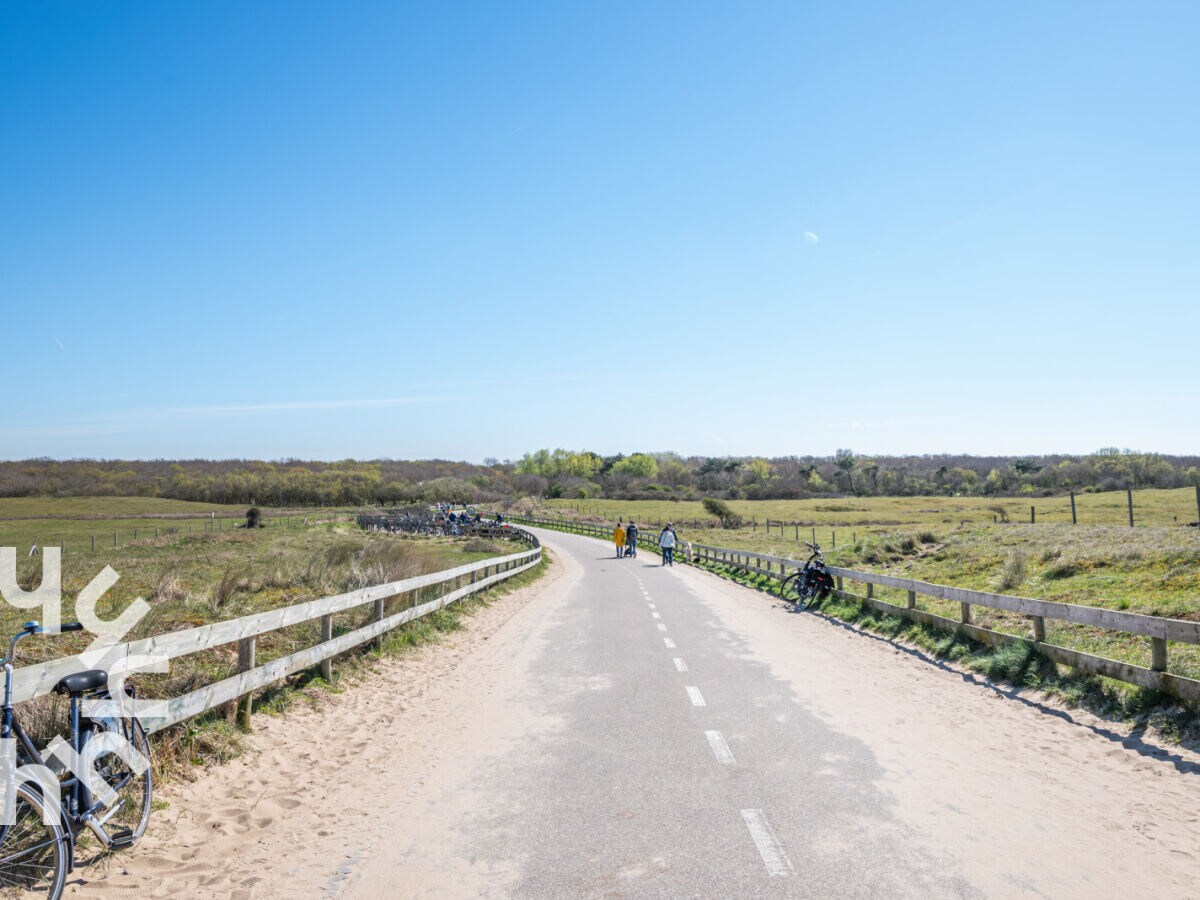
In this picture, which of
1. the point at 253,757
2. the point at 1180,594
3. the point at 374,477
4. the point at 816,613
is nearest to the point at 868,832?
the point at 253,757

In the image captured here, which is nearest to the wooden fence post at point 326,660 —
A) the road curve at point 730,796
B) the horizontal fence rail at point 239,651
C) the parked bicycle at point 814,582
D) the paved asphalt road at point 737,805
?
the horizontal fence rail at point 239,651

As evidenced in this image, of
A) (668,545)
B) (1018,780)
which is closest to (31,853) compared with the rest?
(1018,780)

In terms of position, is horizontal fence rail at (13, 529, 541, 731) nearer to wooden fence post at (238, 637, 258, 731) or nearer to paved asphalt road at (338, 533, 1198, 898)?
wooden fence post at (238, 637, 258, 731)

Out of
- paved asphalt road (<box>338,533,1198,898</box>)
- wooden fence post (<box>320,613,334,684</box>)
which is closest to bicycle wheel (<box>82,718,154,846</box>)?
paved asphalt road (<box>338,533,1198,898</box>)

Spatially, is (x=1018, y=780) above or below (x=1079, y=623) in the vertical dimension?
below

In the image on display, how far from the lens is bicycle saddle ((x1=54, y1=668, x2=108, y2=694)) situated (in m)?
4.58

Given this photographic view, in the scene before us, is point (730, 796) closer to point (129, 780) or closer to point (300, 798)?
point (300, 798)

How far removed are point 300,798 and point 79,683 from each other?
2.11 metres

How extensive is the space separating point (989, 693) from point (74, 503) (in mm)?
140375

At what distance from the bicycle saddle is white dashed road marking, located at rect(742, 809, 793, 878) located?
4262 millimetres

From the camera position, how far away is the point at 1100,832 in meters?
5.23

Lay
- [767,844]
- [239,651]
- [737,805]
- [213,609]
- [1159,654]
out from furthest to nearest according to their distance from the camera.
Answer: [213,609]
[1159,654]
[239,651]
[737,805]
[767,844]

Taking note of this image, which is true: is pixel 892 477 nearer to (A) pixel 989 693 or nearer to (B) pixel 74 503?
(B) pixel 74 503

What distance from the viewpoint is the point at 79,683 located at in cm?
460
